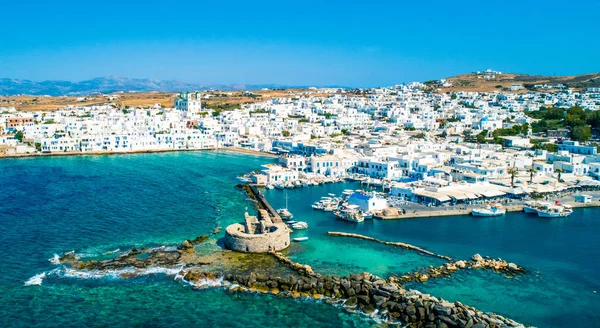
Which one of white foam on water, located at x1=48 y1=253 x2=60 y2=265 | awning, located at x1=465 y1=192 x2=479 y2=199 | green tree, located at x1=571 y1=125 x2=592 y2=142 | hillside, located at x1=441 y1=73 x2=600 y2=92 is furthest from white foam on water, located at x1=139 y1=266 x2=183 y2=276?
hillside, located at x1=441 y1=73 x2=600 y2=92

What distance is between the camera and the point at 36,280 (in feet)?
49.4

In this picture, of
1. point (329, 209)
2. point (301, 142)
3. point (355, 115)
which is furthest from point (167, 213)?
point (355, 115)

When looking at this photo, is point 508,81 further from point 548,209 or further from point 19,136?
point 19,136

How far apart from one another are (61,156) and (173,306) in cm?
3245

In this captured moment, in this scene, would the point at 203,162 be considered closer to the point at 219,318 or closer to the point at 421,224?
the point at 421,224

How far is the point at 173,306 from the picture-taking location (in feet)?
44.8

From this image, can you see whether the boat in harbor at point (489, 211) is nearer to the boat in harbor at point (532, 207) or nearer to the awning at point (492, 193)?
the boat in harbor at point (532, 207)

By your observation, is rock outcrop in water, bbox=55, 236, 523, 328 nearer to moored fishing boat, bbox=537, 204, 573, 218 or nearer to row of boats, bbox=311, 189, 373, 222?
row of boats, bbox=311, 189, 373, 222

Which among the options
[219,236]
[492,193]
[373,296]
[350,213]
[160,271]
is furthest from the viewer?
[492,193]

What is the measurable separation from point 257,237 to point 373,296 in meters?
5.11

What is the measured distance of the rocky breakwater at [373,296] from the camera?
1253 cm

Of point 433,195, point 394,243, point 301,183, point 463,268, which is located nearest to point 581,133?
point 433,195

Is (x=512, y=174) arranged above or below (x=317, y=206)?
above

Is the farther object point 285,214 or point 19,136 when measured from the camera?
point 19,136
